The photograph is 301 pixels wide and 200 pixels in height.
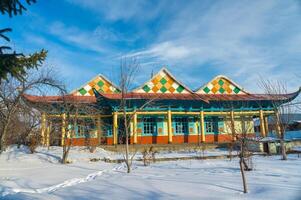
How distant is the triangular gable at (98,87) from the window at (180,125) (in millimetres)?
5725

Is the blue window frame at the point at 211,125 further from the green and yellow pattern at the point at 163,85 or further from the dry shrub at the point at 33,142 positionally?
the dry shrub at the point at 33,142

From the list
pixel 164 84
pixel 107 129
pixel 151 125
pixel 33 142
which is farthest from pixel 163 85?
pixel 33 142

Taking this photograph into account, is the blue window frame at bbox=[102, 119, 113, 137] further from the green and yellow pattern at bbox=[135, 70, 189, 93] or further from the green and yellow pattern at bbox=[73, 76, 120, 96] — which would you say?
the green and yellow pattern at bbox=[135, 70, 189, 93]

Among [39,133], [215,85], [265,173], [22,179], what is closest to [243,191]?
[265,173]

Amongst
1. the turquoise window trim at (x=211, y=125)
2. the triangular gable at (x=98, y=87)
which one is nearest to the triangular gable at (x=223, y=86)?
the turquoise window trim at (x=211, y=125)

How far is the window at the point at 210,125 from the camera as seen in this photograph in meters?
27.5

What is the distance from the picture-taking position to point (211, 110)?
86.3 ft

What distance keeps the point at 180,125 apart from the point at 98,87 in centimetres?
799

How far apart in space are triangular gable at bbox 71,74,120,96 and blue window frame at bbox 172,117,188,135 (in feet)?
18.7

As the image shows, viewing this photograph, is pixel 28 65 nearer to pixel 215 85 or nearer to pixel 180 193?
pixel 180 193

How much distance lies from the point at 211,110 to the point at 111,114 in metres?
8.50

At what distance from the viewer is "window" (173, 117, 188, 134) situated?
87.2 ft

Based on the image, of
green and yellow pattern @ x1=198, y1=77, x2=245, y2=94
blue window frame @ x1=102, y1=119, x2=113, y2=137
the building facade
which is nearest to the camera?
the building facade

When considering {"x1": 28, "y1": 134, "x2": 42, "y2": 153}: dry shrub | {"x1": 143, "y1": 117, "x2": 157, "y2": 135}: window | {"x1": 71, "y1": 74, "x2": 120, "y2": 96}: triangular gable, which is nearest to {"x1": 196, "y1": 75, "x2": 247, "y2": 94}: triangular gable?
{"x1": 143, "y1": 117, "x2": 157, "y2": 135}: window
